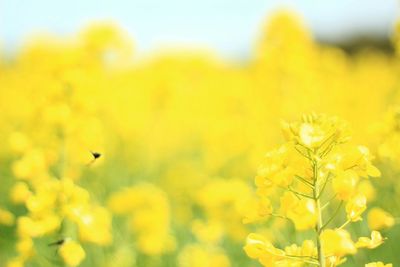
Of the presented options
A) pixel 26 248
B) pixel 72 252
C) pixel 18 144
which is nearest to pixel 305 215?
pixel 72 252

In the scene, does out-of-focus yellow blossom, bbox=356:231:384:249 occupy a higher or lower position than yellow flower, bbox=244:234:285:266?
higher

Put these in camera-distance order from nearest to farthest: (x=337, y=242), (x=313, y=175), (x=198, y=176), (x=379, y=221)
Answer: (x=337, y=242) → (x=313, y=175) → (x=379, y=221) → (x=198, y=176)

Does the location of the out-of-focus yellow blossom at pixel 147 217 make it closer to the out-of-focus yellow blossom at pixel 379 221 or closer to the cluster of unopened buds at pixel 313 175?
the out-of-focus yellow blossom at pixel 379 221

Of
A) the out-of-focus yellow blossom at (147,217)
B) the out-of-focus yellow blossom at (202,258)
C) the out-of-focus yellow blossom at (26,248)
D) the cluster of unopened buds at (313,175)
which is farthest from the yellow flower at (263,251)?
the out-of-focus yellow blossom at (147,217)

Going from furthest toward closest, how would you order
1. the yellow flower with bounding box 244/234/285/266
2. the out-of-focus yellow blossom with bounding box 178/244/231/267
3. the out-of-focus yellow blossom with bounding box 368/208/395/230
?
the out-of-focus yellow blossom with bounding box 178/244/231/267
the out-of-focus yellow blossom with bounding box 368/208/395/230
the yellow flower with bounding box 244/234/285/266

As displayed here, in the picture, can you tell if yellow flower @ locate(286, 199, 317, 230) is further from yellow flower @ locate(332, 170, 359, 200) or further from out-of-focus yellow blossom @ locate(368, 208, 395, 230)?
out-of-focus yellow blossom @ locate(368, 208, 395, 230)

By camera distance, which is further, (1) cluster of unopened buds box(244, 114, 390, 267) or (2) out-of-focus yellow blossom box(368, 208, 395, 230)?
(2) out-of-focus yellow blossom box(368, 208, 395, 230)

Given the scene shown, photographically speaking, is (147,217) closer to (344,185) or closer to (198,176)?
(198,176)

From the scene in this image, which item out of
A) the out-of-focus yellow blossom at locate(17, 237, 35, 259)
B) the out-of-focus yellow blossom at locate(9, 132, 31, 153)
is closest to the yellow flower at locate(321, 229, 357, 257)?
the out-of-focus yellow blossom at locate(17, 237, 35, 259)
